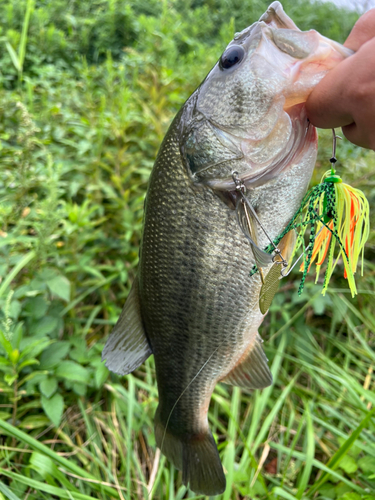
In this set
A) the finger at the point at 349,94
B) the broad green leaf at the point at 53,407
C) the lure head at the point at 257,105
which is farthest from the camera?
the broad green leaf at the point at 53,407

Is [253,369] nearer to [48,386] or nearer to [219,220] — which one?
[219,220]

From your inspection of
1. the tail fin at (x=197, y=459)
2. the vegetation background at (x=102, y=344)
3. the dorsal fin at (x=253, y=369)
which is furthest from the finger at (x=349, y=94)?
the vegetation background at (x=102, y=344)

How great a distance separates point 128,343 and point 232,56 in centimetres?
81

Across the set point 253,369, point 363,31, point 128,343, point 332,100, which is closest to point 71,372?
point 128,343

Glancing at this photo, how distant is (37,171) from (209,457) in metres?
1.59

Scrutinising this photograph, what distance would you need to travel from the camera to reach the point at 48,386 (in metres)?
1.50

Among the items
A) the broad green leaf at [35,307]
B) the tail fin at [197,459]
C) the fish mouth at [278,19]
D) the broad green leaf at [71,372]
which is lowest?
the broad green leaf at [71,372]

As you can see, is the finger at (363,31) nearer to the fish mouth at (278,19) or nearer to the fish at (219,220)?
the fish at (219,220)

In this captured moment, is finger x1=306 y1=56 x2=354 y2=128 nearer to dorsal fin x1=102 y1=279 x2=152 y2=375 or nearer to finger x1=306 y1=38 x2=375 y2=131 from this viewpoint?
finger x1=306 y1=38 x2=375 y2=131

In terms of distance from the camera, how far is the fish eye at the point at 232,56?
2.80ft

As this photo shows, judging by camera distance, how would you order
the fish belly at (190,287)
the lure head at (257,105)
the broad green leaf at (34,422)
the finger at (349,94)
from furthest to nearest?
the broad green leaf at (34,422) → the fish belly at (190,287) → the lure head at (257,105) → the finger at (349,94)

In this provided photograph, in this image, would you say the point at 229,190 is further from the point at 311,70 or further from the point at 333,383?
the point at 333,383

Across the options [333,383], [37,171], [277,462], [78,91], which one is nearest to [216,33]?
[78,91]

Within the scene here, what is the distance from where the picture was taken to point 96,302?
219 centimetres
